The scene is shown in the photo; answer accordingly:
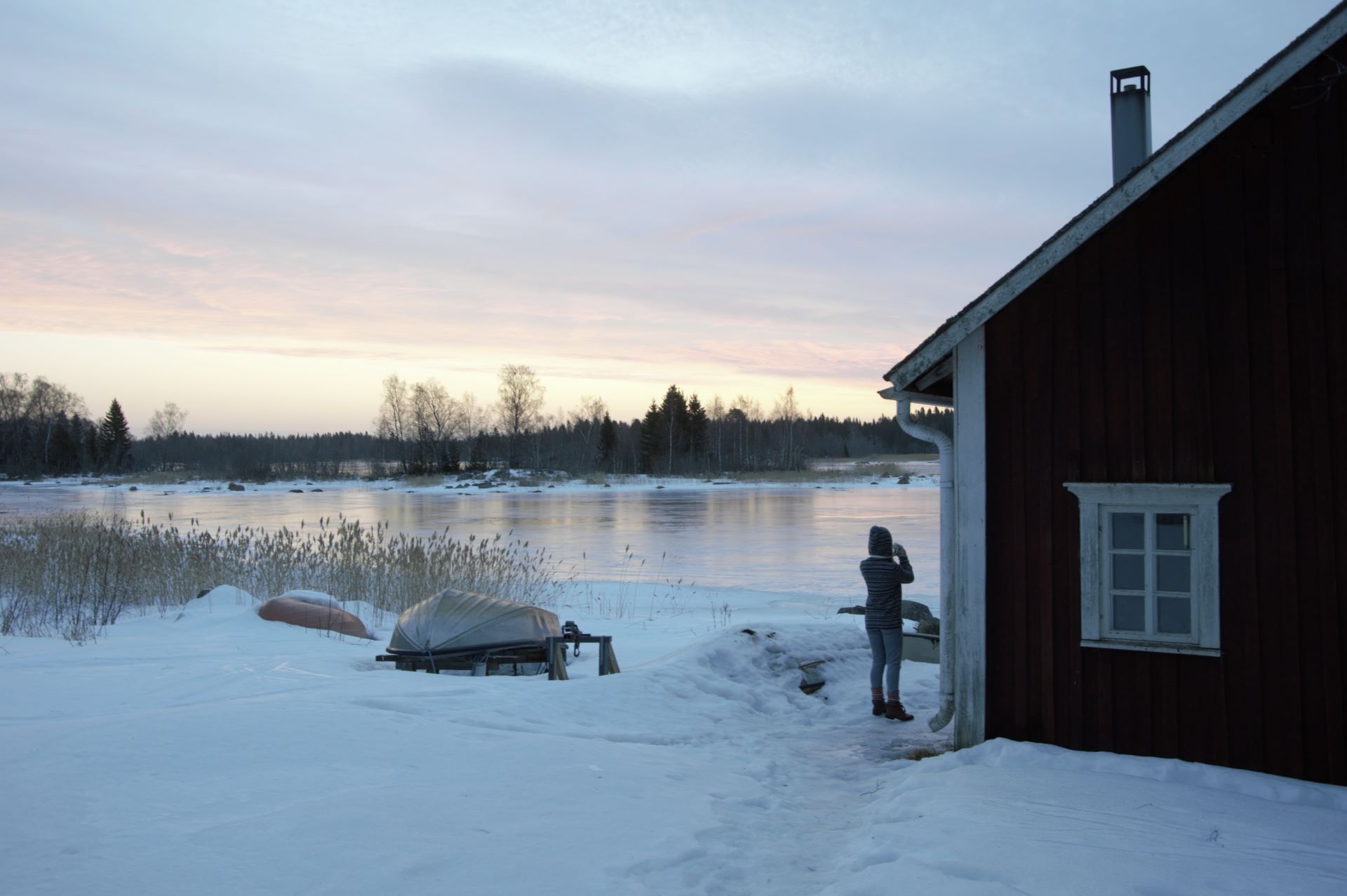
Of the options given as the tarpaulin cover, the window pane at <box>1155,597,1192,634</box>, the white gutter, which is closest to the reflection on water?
the tarpaulin cover

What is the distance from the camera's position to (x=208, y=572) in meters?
15.5

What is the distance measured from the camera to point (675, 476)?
84500mm

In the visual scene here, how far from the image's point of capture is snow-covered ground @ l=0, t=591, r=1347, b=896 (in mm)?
3943

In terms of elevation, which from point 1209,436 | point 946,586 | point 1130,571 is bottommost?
point 946,586

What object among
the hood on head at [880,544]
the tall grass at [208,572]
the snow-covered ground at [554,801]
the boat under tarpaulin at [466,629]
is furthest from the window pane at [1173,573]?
the tall grass at [208,572]

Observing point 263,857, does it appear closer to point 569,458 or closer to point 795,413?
point 569,458

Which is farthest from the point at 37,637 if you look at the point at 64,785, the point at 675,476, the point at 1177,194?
the point at 675,476

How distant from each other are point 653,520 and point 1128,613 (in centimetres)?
3066

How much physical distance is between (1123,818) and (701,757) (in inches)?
111

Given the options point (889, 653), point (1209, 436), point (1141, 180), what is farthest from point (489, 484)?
point (1209, 436)

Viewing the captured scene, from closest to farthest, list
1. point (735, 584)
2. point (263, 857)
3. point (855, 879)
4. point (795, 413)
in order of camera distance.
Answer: point (263, 857) < point (855, 879) < point (735, 584) < point (795, 413)

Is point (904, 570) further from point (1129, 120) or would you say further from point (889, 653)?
point (1129, 120)

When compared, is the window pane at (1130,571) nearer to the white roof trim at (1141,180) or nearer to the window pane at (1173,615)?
the window pane at (1173,615)

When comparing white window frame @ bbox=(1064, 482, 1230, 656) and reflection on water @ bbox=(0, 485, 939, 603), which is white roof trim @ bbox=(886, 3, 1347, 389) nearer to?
white window frame @ bbox=(1064, 482, 1230, 656)
